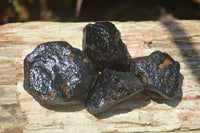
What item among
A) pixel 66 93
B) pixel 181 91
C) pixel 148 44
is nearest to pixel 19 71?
pixel 66 93

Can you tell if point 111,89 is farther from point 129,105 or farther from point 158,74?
point 158,74

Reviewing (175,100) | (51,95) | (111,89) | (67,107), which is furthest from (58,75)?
(175,100)

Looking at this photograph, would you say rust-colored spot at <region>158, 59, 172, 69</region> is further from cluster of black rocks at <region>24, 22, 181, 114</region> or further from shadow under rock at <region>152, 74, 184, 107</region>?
shadow under rock at <region>152, 74, 184, 107</region>

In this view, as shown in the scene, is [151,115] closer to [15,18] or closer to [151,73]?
[151,73]

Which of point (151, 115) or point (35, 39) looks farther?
point (35, 39)

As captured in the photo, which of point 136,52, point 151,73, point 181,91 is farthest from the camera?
point 136,52

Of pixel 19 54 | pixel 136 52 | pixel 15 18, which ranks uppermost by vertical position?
pixel 136 52
